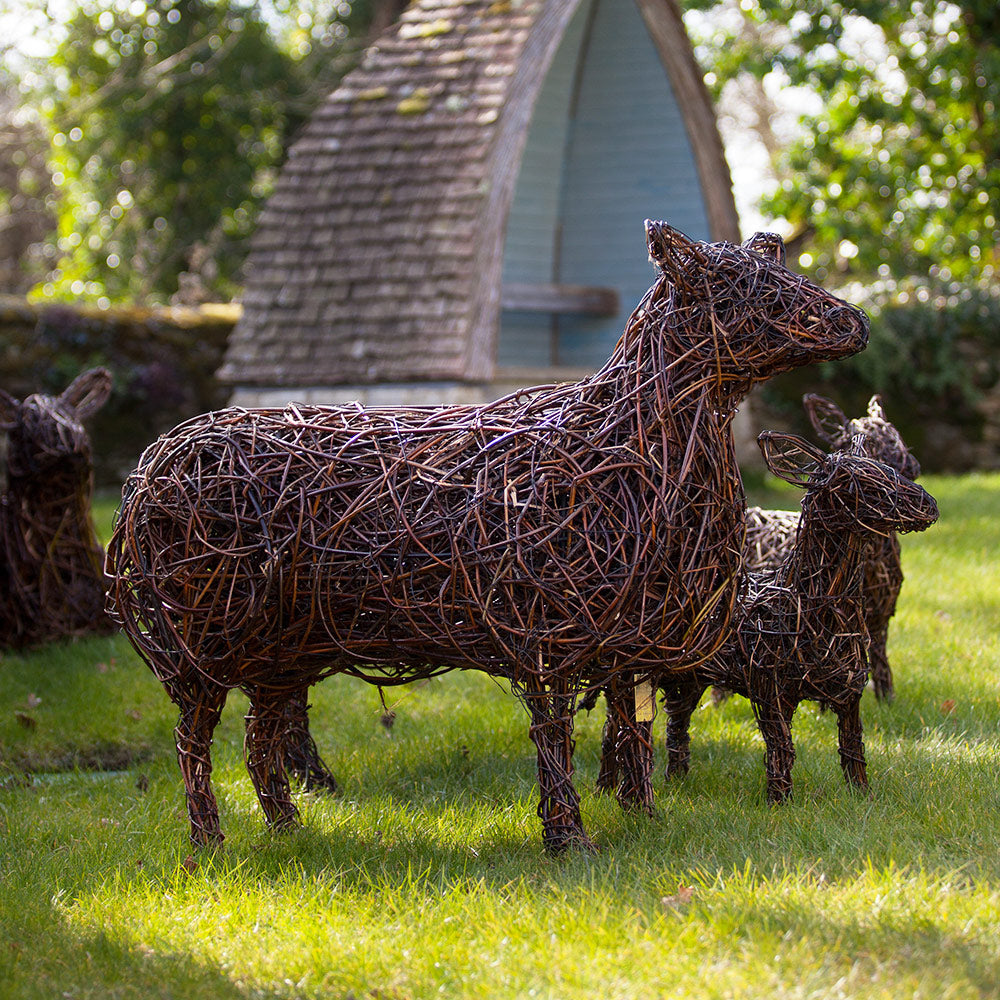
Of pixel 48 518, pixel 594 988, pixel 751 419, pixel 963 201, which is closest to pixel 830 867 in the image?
pixel 594 988

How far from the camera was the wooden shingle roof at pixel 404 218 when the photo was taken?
29.6ft

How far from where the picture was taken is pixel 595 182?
12.4 metres

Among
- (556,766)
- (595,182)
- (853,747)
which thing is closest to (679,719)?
(853,747)

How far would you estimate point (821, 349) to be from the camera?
145 inches

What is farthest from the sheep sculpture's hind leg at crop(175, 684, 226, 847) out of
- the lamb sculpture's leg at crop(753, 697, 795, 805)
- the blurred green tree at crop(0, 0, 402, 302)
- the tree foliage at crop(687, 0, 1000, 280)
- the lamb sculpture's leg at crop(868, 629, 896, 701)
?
the blurred green tree at crop(0, 0, 402, 302)

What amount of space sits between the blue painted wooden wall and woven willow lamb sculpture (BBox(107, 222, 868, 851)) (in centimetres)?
806

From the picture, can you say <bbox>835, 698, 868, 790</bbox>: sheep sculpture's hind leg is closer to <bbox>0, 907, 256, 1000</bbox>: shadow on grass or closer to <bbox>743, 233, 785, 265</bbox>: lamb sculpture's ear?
<bbox>743, 233, 785, 265</bbox>: lamb sculpture's ear

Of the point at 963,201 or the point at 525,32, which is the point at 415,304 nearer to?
the point at 525,32

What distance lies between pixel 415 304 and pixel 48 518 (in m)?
3.49

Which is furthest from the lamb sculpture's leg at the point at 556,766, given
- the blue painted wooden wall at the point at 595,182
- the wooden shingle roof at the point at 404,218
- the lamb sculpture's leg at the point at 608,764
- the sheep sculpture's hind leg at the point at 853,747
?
the blue painted wooden wall at the point at 595,182

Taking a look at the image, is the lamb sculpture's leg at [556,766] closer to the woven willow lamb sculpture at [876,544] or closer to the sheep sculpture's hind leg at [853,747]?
the sheep sculpture's hind leg at [853,747]

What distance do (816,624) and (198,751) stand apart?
7.51 ft

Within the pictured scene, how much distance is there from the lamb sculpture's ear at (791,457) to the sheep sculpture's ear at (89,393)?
4175 mm

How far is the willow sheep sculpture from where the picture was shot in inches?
162
